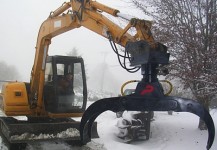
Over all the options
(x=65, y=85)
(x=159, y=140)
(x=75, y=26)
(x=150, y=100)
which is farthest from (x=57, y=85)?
(x=150, y=100)

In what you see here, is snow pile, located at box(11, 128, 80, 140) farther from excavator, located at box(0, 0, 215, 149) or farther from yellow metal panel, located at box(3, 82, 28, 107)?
yellow metal panel, located at box(3, 82, 28, 107)

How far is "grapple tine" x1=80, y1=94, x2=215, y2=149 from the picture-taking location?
3.50m

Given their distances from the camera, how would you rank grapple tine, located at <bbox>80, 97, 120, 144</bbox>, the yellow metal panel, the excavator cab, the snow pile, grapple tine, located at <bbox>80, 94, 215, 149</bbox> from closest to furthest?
grapple tine, located at <bbox>80, 94, 215, 149</bbox>, grapple tine, located at <bbox>80, 97, 120, 144</bbox>, the snow pile, the yellow metal panel, the excavator cab

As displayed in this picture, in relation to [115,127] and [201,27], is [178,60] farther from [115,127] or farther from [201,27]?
[115,127]

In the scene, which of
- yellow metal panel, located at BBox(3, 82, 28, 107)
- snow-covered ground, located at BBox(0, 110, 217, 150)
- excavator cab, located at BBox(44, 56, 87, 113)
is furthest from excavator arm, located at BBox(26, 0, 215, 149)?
snow-covered ground, located at BBox(0, 110, 217, 150)

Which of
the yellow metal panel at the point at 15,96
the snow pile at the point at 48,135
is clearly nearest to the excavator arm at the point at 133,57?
the yellow metal panel at the point at 15,96

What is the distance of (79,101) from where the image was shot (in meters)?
8.84

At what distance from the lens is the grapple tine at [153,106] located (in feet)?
11.5

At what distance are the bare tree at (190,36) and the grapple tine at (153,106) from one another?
5211 millimetres

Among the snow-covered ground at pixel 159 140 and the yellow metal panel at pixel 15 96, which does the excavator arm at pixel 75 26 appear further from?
the snow-covered ground at pixel 159 140

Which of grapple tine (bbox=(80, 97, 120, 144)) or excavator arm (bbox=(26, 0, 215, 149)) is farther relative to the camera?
grapple tine (bbox=(80, 97, 120, 144))

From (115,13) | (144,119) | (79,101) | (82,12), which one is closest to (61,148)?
(79,101)

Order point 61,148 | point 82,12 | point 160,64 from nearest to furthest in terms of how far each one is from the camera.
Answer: point 160,64, point 82,12, point 61,148

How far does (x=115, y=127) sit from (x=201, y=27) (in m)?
4.11
